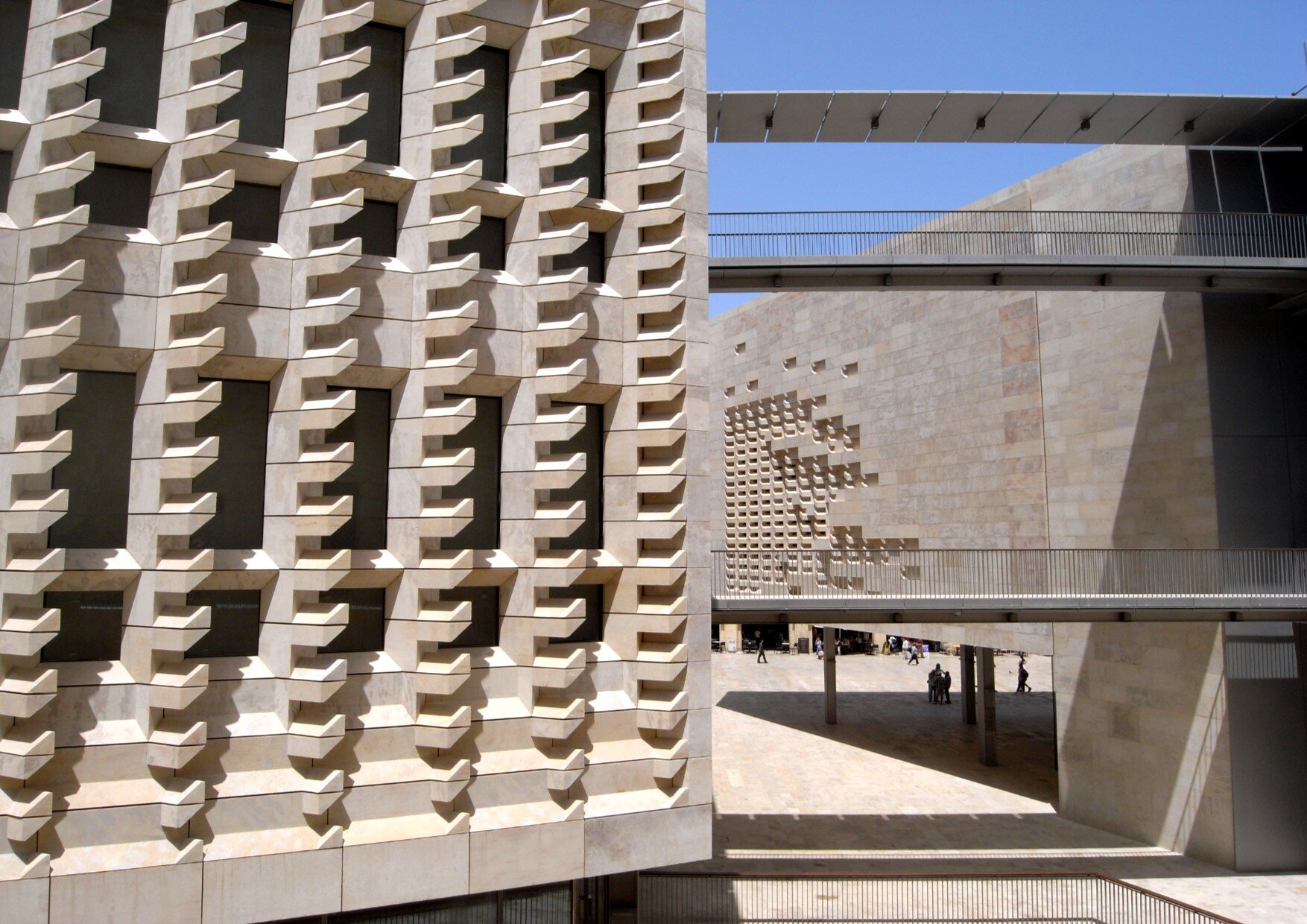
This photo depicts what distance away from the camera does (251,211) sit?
534 inches

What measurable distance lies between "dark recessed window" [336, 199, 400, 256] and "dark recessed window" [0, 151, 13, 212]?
4042 mm

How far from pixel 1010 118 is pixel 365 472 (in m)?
16.1

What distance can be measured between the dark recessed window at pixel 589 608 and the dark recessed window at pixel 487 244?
5202 mm

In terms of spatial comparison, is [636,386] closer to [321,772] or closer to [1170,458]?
[321,772]

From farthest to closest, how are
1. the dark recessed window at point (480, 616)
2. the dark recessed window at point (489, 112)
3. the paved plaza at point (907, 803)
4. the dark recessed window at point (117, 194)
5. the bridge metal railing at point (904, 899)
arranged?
the paved plaza at point (907, 803)
the bridge metal railing at point (904, 899)
the dark recessed window at point (489, 112)
the dark recessed window at point (480, 616)
the dark recessed window at point (117, 194)

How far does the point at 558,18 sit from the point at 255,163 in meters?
5.22

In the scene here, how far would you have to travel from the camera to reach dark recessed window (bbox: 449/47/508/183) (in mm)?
15250

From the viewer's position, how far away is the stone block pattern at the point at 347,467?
39.3ft

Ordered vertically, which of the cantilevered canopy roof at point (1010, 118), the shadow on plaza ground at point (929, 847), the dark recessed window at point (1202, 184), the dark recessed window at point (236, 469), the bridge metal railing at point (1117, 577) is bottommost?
the shadow on plaza ground at point (929, 847)

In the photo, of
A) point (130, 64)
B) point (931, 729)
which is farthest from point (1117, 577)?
point (130, 64)

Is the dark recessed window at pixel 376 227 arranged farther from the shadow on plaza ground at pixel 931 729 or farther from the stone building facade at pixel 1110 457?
the shadow on plaza ground at pixel 931 729

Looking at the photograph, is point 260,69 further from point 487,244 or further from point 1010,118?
point 1010,118

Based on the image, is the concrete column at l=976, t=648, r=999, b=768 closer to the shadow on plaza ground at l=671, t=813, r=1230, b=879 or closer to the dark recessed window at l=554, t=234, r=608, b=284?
the shadow on plaza ground at l=671, t=813, r=1230, b=879

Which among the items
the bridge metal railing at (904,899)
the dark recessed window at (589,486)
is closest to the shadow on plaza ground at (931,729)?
the bridge metal railing at (904,899)
